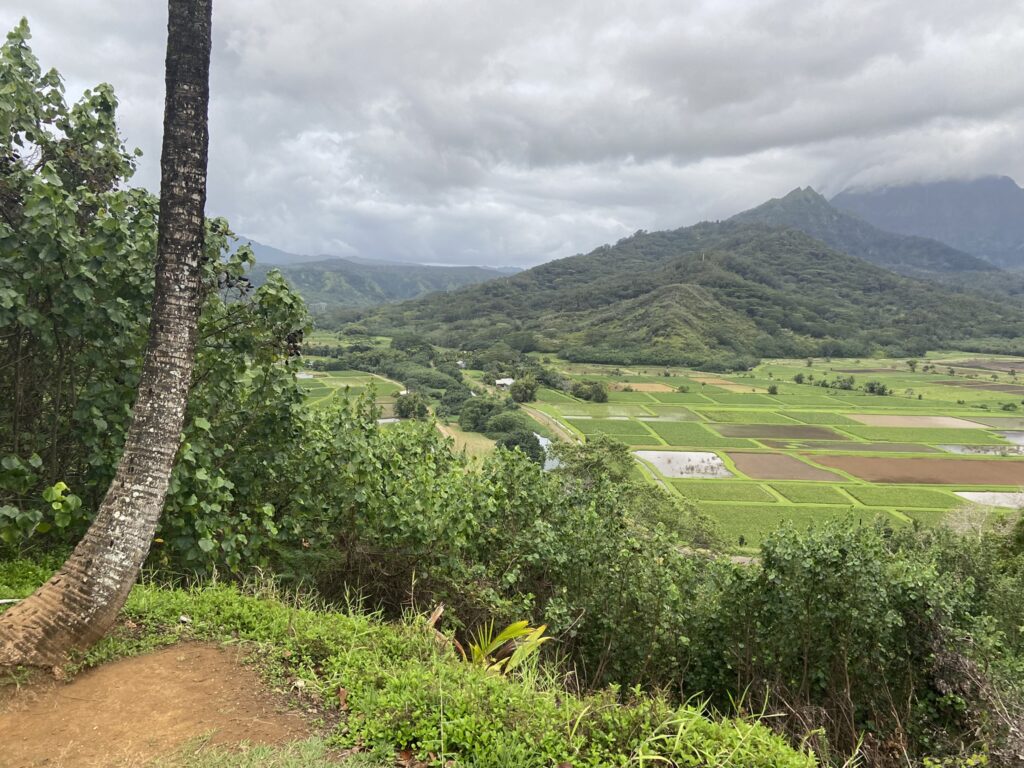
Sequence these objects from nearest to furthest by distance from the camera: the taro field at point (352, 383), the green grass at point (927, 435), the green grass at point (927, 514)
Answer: the green grass at point (927, 514), the green grass at point (927, 435), the taro field at point (352, 383)

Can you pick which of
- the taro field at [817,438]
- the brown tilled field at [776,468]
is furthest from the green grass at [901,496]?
the brown tilled field at [776,468]

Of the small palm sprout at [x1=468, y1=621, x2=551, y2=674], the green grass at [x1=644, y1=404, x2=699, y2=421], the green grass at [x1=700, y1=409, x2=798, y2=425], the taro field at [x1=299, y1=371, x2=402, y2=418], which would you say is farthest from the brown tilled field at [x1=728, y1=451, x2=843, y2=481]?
the small palm sprout at [x1=468, y1=621, x2=551, y2=674]

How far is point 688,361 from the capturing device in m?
125

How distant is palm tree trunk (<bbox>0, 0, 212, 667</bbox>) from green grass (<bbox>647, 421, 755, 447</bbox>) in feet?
196

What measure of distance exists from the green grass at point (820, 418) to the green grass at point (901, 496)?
2583 cm

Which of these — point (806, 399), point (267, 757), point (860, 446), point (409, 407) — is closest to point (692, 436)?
point (860, 446)

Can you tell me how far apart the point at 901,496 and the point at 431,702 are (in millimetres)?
51526

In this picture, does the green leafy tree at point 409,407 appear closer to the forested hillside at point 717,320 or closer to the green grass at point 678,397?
the green grass at point 678,397

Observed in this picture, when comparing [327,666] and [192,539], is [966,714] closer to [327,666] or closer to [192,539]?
[327,666]

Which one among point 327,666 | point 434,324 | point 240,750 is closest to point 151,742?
point 240,750

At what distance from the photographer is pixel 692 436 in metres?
63.8

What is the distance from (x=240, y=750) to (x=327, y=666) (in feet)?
3.48

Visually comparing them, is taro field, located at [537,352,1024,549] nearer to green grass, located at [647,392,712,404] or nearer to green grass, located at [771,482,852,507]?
green grass, located at [771,482,852,507]

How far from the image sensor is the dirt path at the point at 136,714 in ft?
11.5
